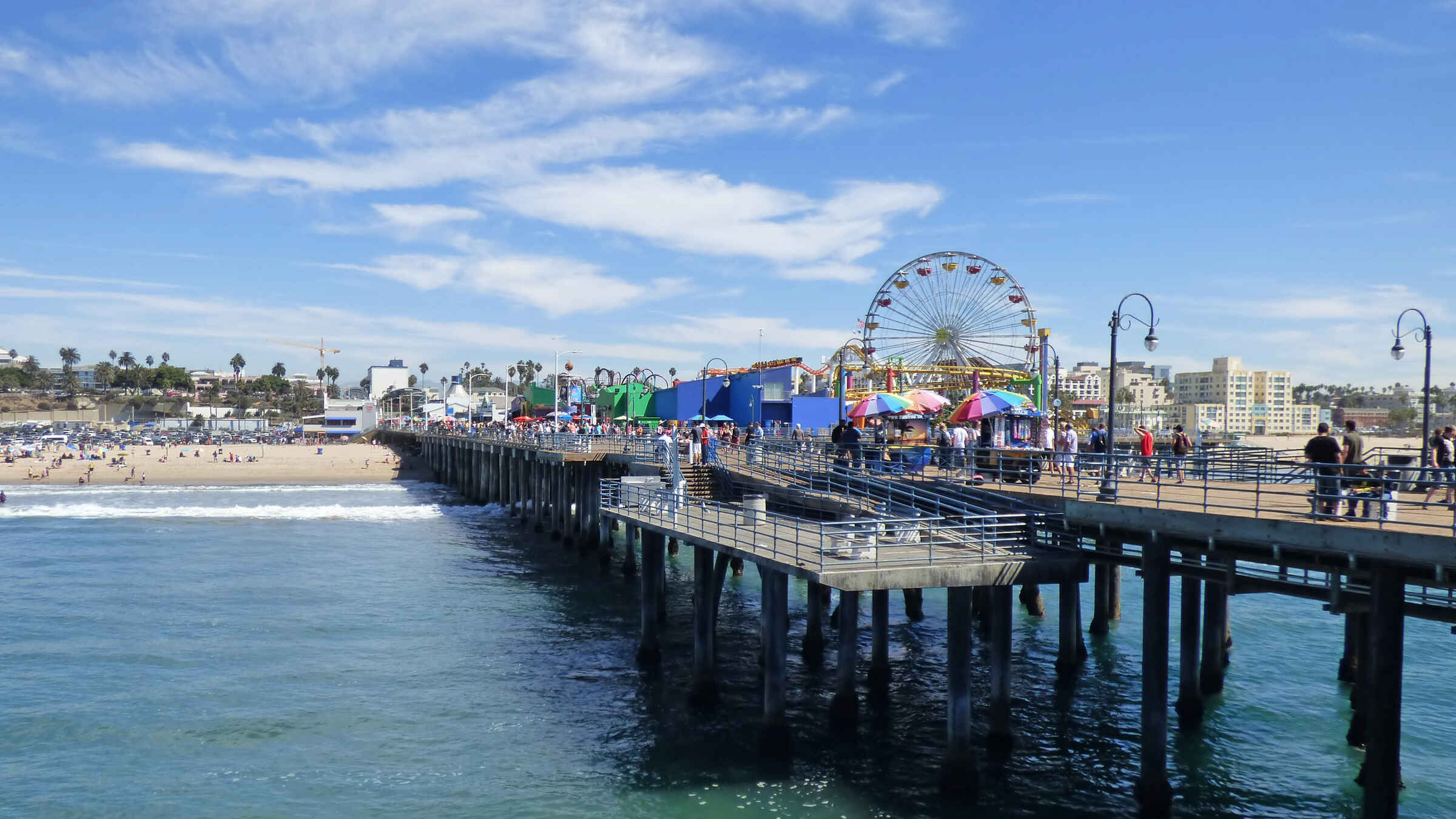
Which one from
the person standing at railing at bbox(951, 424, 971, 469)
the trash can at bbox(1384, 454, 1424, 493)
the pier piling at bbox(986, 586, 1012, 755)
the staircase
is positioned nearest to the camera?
the trash can at bbox(1384, 454, 1424, 493)

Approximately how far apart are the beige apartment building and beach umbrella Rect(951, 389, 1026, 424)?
108165 mm

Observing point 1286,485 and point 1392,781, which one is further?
point 1286,485

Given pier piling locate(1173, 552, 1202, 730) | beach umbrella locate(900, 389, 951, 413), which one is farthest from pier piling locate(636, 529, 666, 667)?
beach umbrella locate(900, 389, 951, 413)

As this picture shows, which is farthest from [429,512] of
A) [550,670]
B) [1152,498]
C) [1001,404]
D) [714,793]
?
[1152,498]

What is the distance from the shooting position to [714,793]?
14312 millimetres

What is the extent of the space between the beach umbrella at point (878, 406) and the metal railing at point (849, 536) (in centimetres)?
818

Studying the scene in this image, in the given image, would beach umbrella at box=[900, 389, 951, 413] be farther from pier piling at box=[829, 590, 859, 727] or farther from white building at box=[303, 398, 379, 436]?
white building at box=[303, 398, 379, 436]

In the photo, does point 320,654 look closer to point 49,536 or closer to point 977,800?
point 977,800

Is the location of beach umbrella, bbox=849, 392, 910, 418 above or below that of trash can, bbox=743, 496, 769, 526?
above

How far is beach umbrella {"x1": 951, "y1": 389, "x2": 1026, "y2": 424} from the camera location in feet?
75.6

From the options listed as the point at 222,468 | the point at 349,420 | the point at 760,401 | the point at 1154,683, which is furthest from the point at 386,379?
the point at 1154,683

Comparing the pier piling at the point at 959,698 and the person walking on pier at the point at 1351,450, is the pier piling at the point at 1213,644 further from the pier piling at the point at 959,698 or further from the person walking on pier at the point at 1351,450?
the pier piling at the point at 959,698

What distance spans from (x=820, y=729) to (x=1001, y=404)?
31.8ft

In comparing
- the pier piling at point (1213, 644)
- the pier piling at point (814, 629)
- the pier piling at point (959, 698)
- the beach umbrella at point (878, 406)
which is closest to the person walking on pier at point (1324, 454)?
the pier piling at point (959, 698)
